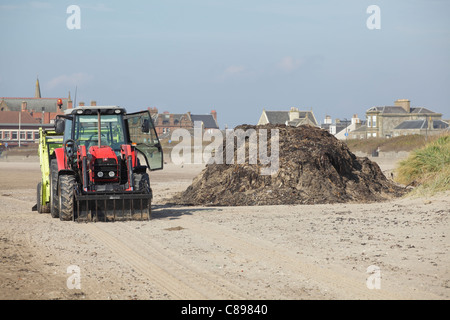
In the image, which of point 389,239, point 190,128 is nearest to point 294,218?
point 389,239

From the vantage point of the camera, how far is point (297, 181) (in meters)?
20.1

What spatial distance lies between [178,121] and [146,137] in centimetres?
10968

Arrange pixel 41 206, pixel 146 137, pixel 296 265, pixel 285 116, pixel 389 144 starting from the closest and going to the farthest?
1. pixel 296 265
2. pixel 146 137
3. pixel 41 206
4. pixel 389 144
5. pixel 285 116

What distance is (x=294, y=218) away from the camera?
50.1ft

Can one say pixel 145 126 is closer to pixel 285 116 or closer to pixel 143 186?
pixel 143 186

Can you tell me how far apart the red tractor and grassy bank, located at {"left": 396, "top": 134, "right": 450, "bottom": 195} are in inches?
310

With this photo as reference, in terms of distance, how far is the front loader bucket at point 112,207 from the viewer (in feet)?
46.4

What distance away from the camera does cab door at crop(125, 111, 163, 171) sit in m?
14.9

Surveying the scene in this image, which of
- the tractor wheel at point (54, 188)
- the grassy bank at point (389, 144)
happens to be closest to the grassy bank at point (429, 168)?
the tractor wheel at point (54, 188)

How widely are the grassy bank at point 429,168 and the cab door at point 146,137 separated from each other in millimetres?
7591

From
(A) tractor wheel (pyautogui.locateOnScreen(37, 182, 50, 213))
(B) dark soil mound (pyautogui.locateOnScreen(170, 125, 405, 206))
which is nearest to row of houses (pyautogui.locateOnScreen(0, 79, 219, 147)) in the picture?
(B) dark soil mound (pyautogui.locateOnScreen(170, 125, 405, 206))

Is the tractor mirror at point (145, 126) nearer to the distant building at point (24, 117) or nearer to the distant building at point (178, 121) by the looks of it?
the distant building at point (24, 117)

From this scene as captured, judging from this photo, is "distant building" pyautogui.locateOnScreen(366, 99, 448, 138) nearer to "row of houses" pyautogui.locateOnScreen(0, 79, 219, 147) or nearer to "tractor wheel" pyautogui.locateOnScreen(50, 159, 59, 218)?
"row of houses" pyautogui.locateOnScreen(0, 79, 219, 147)

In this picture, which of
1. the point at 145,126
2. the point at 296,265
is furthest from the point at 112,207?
the point at 296,265
